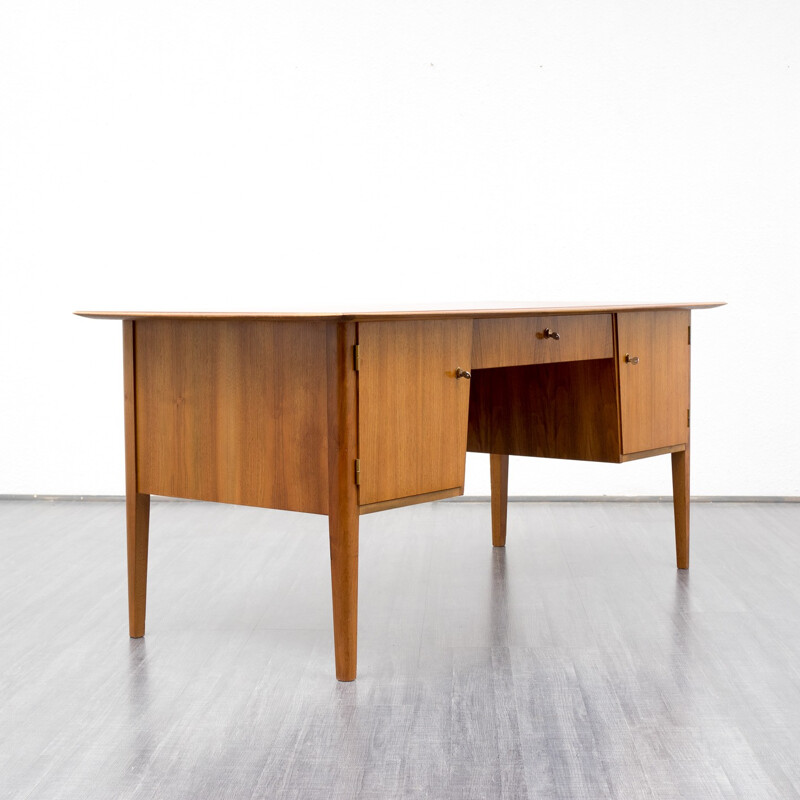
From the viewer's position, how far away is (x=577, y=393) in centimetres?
296

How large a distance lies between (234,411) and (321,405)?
0.25 metres

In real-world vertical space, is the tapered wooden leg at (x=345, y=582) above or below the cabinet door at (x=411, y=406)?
below

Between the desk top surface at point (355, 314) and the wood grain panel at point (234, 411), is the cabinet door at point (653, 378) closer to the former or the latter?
the desk top surface at point (355, 314)

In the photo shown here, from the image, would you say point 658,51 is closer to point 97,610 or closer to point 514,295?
point 514,295

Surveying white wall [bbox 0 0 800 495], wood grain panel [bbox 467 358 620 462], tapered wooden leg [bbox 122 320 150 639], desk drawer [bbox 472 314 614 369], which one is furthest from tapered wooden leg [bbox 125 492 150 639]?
white wall [bbox 0 0 800 495]

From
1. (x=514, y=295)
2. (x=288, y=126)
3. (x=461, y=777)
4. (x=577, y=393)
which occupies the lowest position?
(x=461, y=777)

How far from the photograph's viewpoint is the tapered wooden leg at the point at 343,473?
2.02 m

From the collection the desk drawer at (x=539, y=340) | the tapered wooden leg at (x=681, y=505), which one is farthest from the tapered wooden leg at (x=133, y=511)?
the tapered wooden leg at (x=681, y=505)

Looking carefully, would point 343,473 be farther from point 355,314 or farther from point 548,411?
point 548,411

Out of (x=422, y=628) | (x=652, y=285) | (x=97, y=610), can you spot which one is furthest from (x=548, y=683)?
(x=652, y=285)

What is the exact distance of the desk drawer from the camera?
2.34 metres

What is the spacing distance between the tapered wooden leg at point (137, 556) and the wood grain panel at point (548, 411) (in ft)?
3.78

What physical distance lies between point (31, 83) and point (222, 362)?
2.53m

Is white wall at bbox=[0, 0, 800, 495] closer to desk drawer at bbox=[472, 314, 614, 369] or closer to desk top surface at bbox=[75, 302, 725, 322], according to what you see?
desk drawer at bbox=[472, 314, 614, 369]
